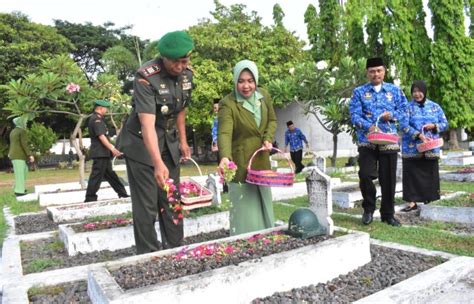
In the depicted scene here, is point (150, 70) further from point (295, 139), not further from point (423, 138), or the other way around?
point (295, 139)

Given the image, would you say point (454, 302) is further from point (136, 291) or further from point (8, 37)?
point (8, 37)

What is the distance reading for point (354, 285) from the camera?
3234 millimetres

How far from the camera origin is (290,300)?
9.59 feet

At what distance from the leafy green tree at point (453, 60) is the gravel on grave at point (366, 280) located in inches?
822

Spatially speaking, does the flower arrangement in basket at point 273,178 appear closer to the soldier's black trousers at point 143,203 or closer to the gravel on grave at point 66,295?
the soldier's black trousers at point 143,203

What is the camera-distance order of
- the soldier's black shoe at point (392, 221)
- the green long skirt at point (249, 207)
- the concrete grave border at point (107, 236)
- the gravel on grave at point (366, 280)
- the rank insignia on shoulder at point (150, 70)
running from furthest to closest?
1. the soldier's black shoe at point (392, 221)
2. the concrete grave border at point (107, 236)
3. the green long skirt at point (249, 207)
4. the rank insignia on shoulder at point (150, 70)
5. the gravel on grave at point (366, 280)

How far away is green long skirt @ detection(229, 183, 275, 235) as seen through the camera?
4.27 meters

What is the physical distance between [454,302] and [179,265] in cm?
192

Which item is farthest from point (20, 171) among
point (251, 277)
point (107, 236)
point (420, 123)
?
point (251, 277)

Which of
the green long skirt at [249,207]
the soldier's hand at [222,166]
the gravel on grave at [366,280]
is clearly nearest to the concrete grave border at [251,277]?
the gravel on grave at [366,280]

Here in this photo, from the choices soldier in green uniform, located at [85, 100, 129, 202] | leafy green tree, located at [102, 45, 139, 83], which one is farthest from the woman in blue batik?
leafy green tree, located at [102, 45, 139, 83]

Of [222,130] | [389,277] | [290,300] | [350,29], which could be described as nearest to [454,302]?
[389,277]

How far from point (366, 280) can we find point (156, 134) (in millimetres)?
2064

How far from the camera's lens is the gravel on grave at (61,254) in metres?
4.33
